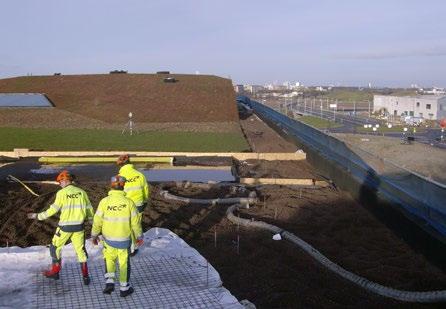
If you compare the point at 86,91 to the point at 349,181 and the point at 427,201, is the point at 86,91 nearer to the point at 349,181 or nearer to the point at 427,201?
the point at 349,181

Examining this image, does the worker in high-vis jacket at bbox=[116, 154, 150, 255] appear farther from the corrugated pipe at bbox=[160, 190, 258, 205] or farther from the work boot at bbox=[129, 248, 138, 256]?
the corrugated pipe at bbox=[160, 190, 258, 205]

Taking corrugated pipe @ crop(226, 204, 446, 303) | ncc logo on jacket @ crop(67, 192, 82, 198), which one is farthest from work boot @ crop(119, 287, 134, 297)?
corrugated pipe @ crop(226, 204, 446, 303)

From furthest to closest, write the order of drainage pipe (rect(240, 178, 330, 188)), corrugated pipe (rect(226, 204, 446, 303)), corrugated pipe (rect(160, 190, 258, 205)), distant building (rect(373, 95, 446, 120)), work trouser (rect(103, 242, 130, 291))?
distant building (rect(373, 95, 446, 120)), drainage pipe (rect(240, 178, 330, 188)), corrugated pipe (rect(160, 190, 258, 205)), corrugated pipe (rect(226, 204, 446, 303)), work trouser (rect(103, 242, 130, 291))

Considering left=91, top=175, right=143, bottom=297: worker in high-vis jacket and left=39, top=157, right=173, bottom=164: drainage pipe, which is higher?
left=91, top=175, right=143, bottom=297: worker in high-vis jacket

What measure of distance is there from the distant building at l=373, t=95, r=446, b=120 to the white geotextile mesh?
6695 cm

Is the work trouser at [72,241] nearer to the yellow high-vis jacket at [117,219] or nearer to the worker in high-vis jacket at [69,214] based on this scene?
the worker in high-vis jacket at [69,214]

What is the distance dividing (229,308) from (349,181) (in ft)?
27.9

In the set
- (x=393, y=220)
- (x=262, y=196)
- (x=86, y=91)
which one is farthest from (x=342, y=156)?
(x=86, y=91)

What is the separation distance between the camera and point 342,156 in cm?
1534

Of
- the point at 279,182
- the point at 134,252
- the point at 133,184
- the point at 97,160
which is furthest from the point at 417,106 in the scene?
the point at 134,252

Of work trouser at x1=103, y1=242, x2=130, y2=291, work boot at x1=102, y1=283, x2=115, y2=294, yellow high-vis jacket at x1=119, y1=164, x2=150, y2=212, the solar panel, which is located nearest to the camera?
work trouser at x1=103, y1=242, x2=130, y2=291

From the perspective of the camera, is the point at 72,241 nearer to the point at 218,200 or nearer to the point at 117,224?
the point at 117,224

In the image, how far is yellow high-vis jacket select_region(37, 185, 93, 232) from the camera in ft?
21.5

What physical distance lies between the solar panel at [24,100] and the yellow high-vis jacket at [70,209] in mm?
30331
